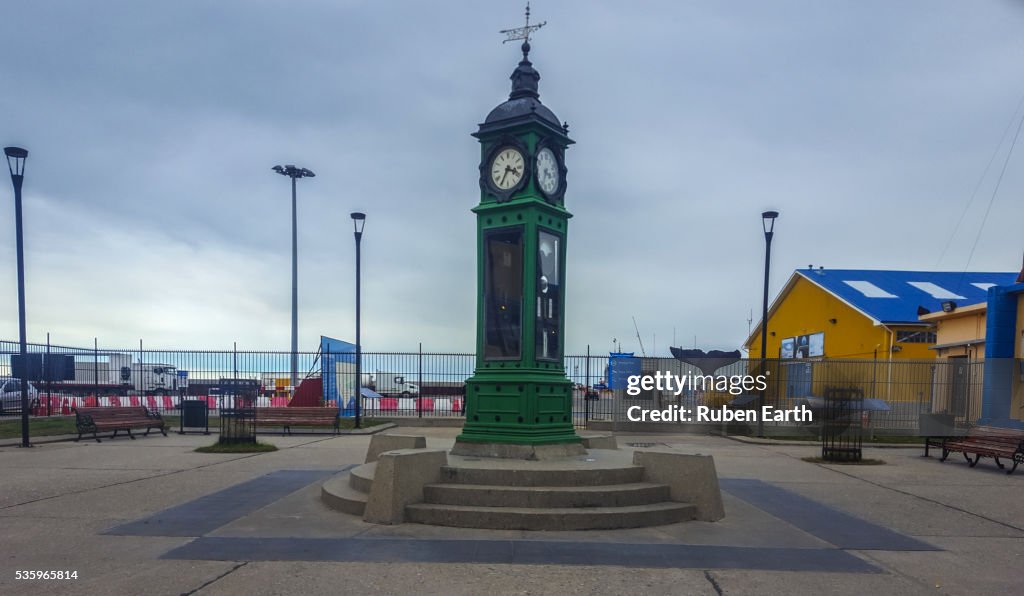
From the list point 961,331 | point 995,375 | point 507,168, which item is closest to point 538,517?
point 507,168

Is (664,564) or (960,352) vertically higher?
(960,352)

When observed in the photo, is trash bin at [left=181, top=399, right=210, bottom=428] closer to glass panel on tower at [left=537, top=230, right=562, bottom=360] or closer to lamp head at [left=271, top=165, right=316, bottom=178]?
glass panel on tower at [left=537, top=230, right=562, bottom=360]

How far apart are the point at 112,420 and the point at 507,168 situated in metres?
13.6

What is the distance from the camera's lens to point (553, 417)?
9.22 metres

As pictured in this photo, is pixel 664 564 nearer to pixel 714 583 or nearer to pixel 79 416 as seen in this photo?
pixel 714 583

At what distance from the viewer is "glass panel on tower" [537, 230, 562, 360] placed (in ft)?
30.6

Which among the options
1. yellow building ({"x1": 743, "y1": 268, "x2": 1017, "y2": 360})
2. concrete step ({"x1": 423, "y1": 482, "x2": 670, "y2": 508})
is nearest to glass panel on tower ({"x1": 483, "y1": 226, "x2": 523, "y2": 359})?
concrete step ({"x1": 423, "y1": 482, "x2": 670, "y2": 508})

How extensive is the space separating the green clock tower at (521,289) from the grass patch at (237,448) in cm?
722

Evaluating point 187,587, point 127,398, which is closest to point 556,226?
point 187,587

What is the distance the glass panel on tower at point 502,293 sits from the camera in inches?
363

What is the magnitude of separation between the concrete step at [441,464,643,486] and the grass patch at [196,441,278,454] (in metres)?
8.22

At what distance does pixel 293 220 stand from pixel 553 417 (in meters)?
33.2

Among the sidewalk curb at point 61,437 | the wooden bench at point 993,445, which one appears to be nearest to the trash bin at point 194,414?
the sidewalk curb at point 61,437

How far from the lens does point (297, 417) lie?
1916cm
